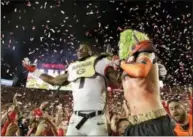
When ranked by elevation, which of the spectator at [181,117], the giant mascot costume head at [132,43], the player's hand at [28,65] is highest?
the giant mascot costume head at [132,43]

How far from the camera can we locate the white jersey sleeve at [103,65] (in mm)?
3086

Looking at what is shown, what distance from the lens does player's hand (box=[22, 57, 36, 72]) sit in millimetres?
3150

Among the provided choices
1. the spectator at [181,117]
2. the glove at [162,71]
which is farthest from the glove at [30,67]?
the spectator at [181,117]

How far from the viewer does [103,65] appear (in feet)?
10.2

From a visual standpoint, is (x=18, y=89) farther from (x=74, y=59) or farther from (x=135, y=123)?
(x=135, y=123)

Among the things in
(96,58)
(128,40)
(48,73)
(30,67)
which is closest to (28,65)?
(30,67)

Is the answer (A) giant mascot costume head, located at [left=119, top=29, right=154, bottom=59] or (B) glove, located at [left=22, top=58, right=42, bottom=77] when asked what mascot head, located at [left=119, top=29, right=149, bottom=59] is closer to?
(A) giant mascot costume head, located at [left=119, top=29, right=154, bottom=59]

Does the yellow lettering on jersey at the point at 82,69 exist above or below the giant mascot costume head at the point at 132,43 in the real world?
below

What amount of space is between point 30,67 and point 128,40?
702 millimetres

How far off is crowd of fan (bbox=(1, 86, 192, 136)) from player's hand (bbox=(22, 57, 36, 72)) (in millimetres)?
143

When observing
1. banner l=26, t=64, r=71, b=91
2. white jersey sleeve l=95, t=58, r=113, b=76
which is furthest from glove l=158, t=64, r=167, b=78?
banner l=26, t=64, r=71, b=91

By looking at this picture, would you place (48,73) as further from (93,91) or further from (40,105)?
(93,91)

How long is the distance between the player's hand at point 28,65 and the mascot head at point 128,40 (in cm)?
61

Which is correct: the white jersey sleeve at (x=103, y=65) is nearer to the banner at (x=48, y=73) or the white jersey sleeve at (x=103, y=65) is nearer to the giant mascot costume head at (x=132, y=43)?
the giant mascot costume head at (x=132, y=43)
